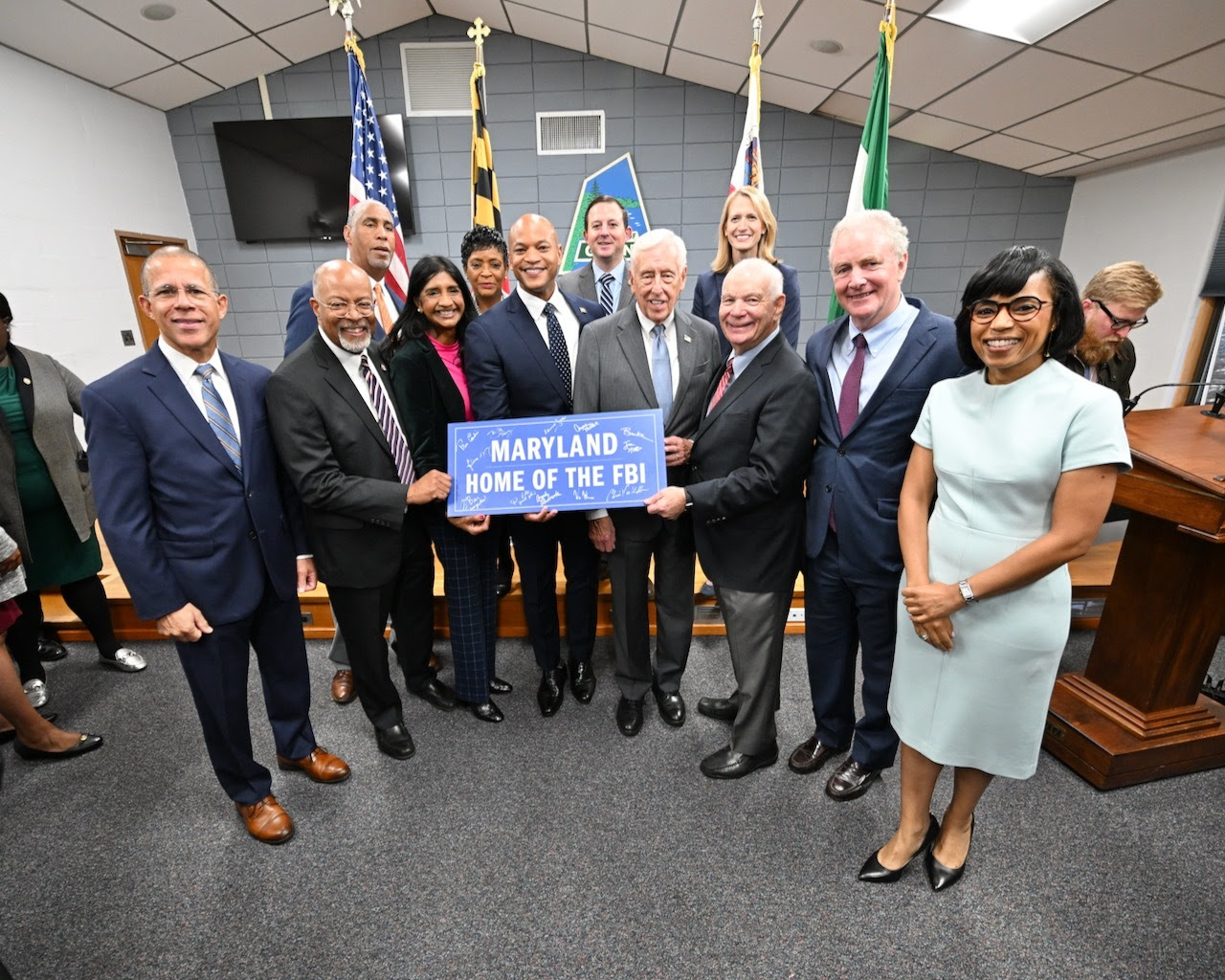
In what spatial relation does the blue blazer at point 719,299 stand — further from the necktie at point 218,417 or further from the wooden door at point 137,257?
the wooden door at point 137,257

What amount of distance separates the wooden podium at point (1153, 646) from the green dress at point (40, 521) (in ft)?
12.3

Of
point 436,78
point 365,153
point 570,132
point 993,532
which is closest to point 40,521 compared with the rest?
point 365,153

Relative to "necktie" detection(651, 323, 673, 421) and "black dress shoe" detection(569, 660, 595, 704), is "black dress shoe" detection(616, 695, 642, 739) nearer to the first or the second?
"black dress shoe" detection(569, 660, 595, 704)

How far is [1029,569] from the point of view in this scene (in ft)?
3.93

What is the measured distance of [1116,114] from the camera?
3604mm

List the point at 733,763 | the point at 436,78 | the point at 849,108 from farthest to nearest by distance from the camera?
the point at 436,78
the point at 849,108
the point at 733,763

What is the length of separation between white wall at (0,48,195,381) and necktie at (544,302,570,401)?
12.5ft

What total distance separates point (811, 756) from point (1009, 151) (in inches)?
199

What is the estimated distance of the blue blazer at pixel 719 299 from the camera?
7.78 ft

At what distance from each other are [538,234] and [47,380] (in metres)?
2.02

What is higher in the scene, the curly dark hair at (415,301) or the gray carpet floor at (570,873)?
the curly dark hair at (415,301)

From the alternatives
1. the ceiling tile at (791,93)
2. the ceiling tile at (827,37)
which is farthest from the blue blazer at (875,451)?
the ceiling tile at (791,93)

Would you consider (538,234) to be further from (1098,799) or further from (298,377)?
(1098,799)

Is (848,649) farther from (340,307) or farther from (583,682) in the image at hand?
(340,307)
